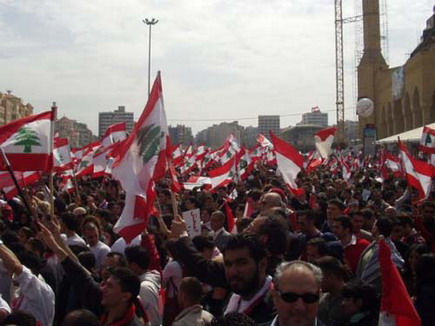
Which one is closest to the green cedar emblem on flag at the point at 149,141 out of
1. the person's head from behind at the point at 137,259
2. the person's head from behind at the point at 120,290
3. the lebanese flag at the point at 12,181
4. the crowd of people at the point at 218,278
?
the crowd of people at the point at 218,278

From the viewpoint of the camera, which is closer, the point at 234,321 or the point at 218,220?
the point at 234,321

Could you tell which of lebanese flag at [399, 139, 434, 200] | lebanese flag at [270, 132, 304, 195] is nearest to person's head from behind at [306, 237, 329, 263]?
lebanese flag at [399, 139, 434, 200]

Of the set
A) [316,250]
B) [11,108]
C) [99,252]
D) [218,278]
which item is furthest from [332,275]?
[11,108]

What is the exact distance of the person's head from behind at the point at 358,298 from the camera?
13.8 ft

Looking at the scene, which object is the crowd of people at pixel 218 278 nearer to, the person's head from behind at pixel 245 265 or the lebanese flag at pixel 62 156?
the person's head from behind at pixel 245 265

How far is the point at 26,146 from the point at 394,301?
16.1ft

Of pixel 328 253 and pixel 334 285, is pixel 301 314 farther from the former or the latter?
pixel 328 253

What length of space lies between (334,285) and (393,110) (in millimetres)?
55763

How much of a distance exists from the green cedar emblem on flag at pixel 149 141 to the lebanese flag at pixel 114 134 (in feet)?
28.6

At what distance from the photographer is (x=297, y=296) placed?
108 inches

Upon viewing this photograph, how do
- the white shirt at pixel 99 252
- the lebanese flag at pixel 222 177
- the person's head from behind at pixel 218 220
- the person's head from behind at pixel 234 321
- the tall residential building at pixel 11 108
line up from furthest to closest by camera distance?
the tall residential building at pixel 11 108
the lebanese flag at pixel 222 177
the person's head from behind at pixel 218 220
the white shirt at pixel 99 252
the person's head from behind at pixel 234 321

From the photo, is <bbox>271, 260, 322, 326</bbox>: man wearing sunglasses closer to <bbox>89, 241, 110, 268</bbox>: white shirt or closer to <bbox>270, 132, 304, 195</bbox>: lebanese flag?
<bbox>89, 241, 110, 268</bbox>: white shirt

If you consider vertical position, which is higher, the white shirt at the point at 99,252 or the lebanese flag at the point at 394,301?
the lebanese flag at the point at 394,301

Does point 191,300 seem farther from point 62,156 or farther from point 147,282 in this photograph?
point 62,156
